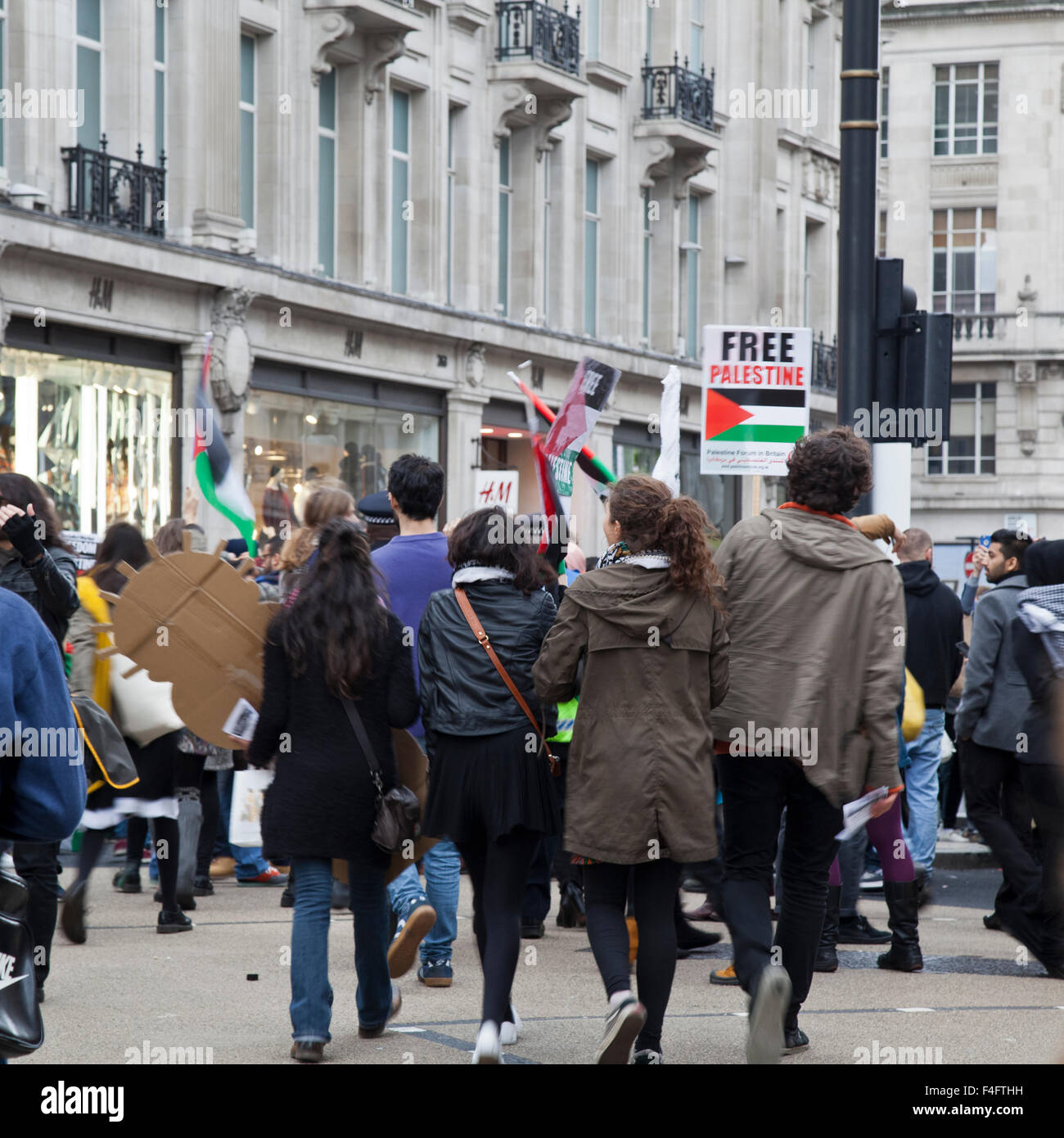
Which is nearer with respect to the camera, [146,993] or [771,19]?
[146,993]

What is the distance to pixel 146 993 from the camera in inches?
285

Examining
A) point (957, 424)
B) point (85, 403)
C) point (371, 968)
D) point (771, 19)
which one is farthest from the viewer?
point (957, 424)

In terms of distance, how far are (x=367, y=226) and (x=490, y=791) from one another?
17.4m

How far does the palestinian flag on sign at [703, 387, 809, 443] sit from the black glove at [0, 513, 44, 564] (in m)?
5.05

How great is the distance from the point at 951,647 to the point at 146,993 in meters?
4.51

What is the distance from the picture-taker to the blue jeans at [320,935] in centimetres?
602

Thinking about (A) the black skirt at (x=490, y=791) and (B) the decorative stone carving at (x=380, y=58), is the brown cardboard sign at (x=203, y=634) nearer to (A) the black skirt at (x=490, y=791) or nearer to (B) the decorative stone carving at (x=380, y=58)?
(A) the black skirt at (x=490, y=791)

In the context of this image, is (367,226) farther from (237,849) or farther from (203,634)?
(203,634)

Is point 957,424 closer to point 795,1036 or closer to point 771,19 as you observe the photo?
point 771,19

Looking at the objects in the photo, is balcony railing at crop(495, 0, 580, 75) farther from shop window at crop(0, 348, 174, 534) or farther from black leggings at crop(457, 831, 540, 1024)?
black leggings at crop(457, 831, 540, 1024)

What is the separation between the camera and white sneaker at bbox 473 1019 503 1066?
5820 millimetres

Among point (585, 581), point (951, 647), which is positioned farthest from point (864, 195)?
point (585, 581)

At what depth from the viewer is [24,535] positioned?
6.78 metres
